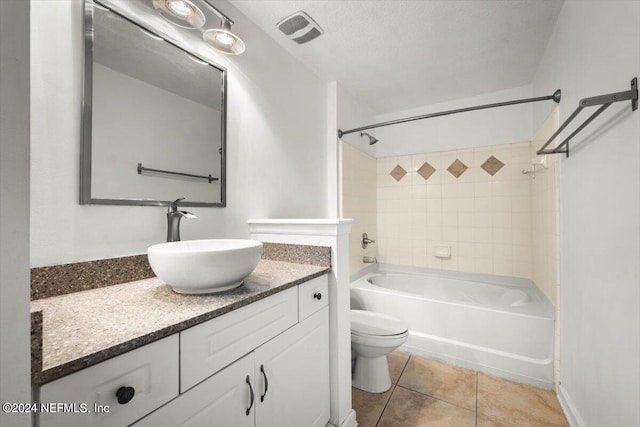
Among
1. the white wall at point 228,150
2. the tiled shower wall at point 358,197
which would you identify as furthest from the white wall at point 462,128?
the white wall at point 228,150

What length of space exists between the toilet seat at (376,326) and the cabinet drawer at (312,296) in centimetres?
53

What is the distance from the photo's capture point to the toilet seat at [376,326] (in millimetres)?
1679

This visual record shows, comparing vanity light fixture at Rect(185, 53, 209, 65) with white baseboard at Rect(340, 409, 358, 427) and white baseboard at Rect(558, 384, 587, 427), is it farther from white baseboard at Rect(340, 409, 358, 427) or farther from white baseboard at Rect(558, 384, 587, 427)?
white baseboard at Rect(558, 384, 587, 427)

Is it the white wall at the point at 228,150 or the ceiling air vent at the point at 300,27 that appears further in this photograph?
the ceiling air vent at the point at 300,27

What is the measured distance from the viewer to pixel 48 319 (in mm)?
692

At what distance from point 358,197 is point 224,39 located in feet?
6.16

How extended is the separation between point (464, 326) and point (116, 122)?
97.9 inches

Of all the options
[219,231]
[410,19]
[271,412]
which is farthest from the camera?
[410,19]

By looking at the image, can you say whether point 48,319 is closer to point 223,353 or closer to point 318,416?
point 223,353

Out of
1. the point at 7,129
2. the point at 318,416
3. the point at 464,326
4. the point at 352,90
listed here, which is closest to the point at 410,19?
the point at 352,90

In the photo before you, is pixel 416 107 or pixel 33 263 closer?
pixel 33 263

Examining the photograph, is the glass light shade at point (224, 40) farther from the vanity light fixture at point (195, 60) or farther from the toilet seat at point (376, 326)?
the toilet seat at point (376, 326)

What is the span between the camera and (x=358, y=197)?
9.36 feet

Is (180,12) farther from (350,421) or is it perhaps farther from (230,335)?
(350,421)
